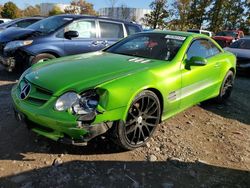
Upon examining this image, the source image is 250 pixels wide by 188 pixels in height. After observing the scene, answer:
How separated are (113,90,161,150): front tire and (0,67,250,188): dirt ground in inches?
6.1

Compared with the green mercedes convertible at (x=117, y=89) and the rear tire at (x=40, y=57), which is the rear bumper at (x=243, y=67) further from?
the rear tire at (x=40, y=57)

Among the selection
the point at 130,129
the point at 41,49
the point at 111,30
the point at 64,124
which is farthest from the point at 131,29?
the point at 64,124

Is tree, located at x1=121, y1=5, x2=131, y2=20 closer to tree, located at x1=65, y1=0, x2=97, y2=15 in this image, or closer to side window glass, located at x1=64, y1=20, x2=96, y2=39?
tree, located at x1=65, y1=0, x2=97, y2=15

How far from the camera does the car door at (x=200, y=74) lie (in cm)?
496

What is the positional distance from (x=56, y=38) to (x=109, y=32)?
1492 millimetres

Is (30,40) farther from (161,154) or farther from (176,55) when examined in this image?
(161,154)

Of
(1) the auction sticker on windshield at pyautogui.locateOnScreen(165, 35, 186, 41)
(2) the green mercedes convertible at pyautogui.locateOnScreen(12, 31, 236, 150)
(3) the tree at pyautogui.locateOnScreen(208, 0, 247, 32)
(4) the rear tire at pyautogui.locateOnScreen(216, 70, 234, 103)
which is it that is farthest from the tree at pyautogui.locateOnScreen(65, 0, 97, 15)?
(2) the green mercedes convertible at pyautogui.locateOnScreen(12, 31, 236, 150)

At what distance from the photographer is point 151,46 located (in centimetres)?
527

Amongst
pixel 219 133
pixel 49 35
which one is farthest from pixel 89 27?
pixel 219 133

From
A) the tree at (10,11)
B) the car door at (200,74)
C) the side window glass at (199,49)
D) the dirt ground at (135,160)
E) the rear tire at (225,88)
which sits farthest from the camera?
the tree at (10,11)

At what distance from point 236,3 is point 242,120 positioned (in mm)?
A: 34498

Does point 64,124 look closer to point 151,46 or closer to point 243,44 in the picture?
point 151,46

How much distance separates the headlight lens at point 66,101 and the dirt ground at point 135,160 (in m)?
0.66

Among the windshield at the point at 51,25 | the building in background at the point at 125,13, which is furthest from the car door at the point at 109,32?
the building in background at the point at 125,13
